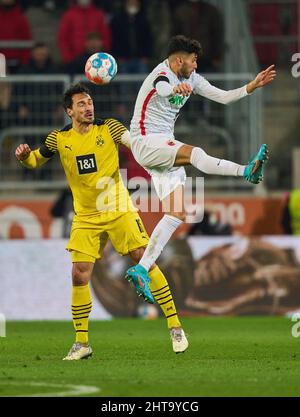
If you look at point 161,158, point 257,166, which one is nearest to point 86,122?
point 161,158

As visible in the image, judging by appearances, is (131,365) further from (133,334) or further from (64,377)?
(133,334)

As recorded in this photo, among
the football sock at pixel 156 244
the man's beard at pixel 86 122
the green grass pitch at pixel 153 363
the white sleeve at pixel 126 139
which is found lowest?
the green grass pitch at pixel 153 363

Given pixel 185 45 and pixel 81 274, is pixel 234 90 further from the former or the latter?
pixel 81 274

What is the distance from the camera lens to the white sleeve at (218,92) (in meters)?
11.3

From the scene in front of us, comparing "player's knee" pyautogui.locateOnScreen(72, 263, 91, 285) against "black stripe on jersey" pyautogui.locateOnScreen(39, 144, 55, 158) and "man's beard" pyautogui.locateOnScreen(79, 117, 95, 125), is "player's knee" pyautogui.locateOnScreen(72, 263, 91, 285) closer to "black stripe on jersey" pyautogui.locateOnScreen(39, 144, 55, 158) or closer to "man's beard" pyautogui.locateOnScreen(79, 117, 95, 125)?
"black stripe on jersey" pyautogui.locateOnScreen(39, 144, 55, 158)

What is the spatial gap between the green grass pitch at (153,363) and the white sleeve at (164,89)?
2349mm

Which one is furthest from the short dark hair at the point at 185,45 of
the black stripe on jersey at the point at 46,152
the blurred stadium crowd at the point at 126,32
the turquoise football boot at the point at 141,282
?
the blurred stadium crowd at the point at 126,32

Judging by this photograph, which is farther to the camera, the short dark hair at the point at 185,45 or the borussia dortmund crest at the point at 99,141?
the borussia dortmund crest at the point at 99,141

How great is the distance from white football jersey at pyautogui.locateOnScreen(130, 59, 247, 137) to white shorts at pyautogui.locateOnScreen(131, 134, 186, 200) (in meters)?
0.12

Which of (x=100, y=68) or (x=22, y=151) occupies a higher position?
(x=100, y=68)

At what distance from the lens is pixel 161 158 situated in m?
11.2

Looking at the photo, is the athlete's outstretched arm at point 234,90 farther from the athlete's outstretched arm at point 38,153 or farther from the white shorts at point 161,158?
the athlete's outstretched arm at point 38,153

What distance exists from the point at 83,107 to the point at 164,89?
95 centimetres
